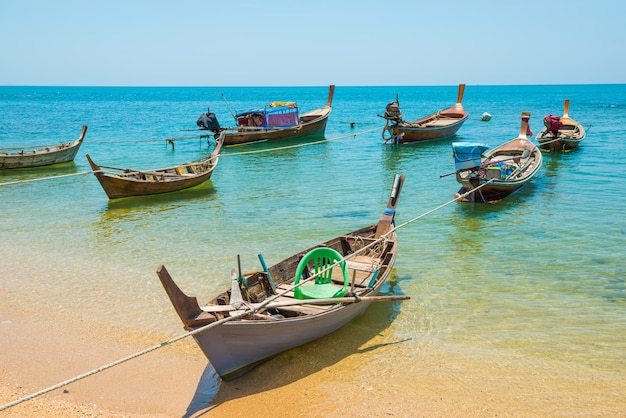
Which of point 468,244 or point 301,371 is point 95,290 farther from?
point 468,244

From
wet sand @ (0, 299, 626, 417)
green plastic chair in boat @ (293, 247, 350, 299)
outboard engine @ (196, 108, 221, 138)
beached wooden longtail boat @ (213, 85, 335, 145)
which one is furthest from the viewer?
beached wooden longtail boat @ (213, 85, 335, 145)

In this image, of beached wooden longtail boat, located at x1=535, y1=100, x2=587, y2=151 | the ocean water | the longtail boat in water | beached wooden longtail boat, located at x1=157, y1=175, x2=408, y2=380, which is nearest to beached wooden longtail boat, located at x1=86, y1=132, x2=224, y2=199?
the ocean water

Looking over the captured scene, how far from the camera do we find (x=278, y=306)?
704 cm

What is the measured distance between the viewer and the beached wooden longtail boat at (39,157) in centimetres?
2295

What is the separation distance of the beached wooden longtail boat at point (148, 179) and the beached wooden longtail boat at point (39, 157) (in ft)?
27.3

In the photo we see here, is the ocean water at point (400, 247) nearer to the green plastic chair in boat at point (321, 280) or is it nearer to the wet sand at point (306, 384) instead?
the wet sand at point (306, 384)

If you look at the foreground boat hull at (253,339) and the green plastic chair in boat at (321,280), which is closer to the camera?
the foreground boat hull at (253,339)

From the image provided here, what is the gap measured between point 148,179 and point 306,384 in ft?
43.0

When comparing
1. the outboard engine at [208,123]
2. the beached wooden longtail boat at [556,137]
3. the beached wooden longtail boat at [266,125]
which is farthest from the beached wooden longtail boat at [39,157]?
the beached wooden longtail boat at [556,137]

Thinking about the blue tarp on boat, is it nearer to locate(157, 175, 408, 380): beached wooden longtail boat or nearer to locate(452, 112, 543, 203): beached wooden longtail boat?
locate(452, 112, 543, 203): beached wooden longtail boat

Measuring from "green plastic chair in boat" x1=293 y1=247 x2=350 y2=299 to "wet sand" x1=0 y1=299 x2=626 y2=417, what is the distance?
0.72 m

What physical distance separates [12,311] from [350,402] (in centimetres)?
644

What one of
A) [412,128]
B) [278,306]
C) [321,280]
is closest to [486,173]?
[321,280]

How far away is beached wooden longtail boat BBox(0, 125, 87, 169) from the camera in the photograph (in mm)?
22947
